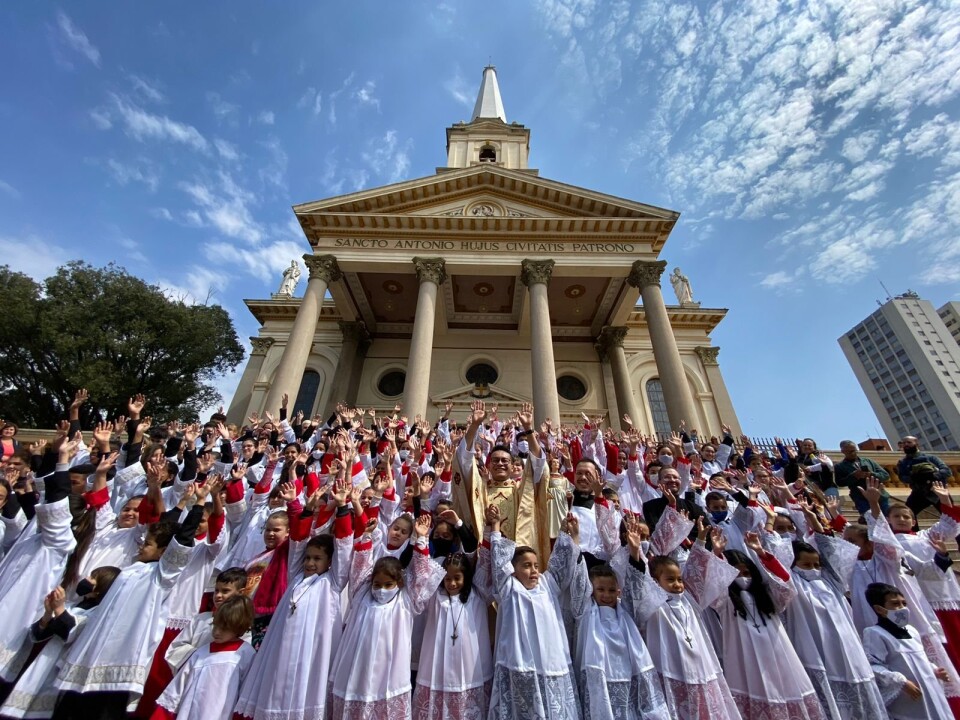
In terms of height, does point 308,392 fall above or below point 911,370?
below

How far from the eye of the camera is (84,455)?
582 cm

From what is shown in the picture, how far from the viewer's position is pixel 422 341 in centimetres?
1446

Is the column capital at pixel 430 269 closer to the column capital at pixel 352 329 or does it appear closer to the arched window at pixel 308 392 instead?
the column capital at pixel 352 329

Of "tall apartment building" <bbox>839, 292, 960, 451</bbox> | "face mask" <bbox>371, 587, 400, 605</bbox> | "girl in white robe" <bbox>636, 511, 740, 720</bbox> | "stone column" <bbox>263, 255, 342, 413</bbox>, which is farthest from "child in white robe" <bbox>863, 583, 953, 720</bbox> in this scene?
"tall apartment building" <bbox>839, 292, 960, 451</bbox>

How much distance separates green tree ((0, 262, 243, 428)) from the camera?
1745 centimetres

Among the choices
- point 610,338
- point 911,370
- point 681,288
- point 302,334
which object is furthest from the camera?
point 911,370

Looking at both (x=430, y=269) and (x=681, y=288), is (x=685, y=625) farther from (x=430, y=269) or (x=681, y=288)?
(x=681, y=288)

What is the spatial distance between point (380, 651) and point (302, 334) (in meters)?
13.0

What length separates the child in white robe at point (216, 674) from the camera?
2.58m

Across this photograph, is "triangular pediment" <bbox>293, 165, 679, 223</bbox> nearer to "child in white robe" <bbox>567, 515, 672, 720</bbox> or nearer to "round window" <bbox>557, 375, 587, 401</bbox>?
"round window" <bbox>557, 375, 587, 401</bbox>

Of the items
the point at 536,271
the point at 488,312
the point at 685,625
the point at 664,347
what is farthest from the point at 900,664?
the point at 488,312

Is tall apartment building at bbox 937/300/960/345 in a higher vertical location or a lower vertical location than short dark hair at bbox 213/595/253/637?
higher

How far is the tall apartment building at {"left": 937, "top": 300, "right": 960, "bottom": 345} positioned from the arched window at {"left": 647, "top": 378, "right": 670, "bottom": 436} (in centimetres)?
8369

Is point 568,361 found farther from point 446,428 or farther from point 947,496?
point 947,496
